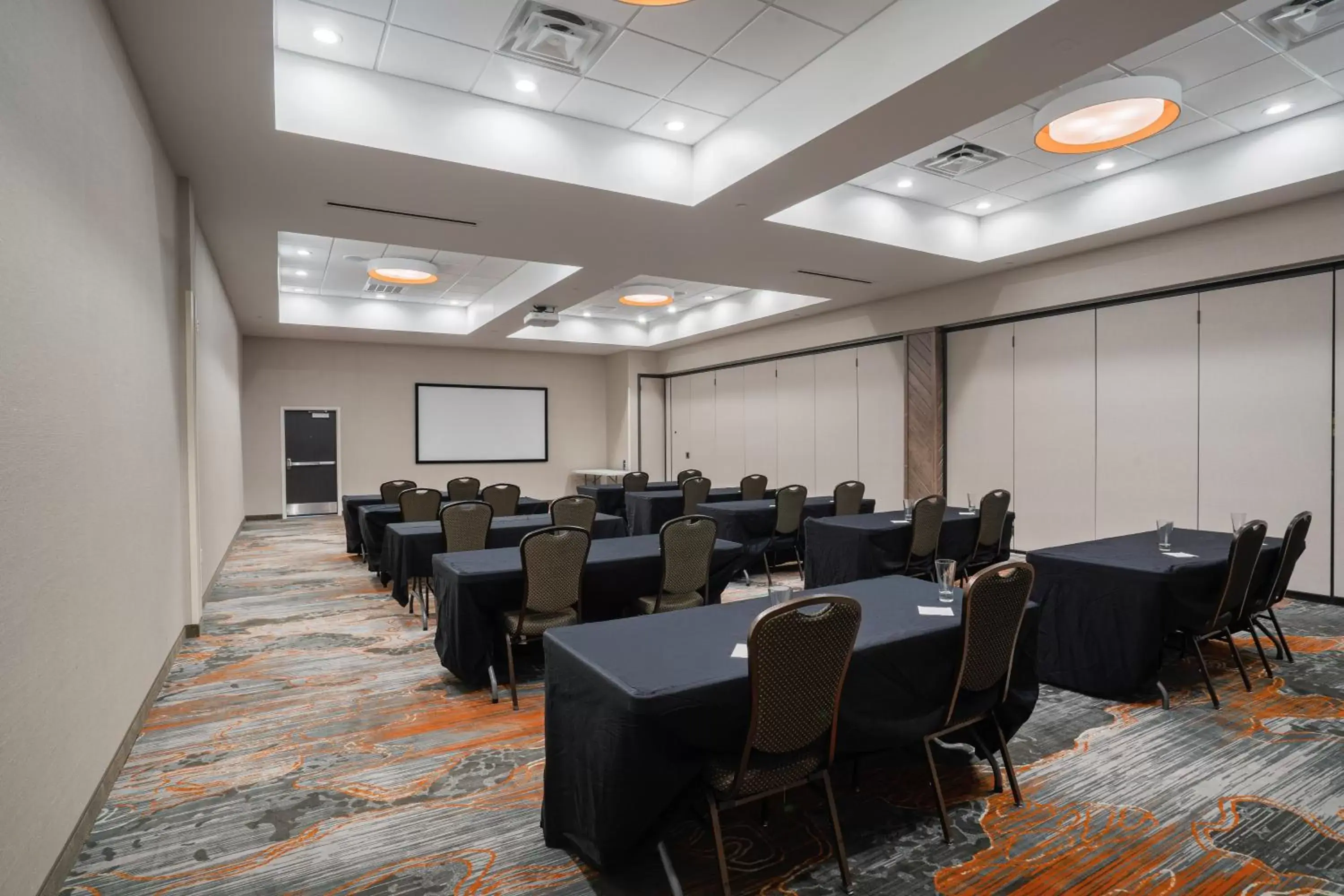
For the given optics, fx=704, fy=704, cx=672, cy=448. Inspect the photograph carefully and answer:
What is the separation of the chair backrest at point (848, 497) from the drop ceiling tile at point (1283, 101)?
13.5 ft

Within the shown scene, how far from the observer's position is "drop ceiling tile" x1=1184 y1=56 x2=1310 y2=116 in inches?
183

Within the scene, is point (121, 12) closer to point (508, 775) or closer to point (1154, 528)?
point (508, 775)

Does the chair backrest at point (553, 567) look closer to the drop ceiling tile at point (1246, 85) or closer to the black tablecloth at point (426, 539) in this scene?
the black tablecloth at point (426, 539)

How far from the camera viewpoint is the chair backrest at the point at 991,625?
2.48 m

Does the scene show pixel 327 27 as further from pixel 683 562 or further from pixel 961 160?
pixel 961 160

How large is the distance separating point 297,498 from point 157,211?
9718 millimetres

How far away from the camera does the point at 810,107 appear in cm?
449

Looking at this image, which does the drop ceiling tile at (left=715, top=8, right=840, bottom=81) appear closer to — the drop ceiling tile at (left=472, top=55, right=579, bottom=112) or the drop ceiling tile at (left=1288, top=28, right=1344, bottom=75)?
→ the drop ceiling tile at (left=472, top=55, right=579, bottom=112)

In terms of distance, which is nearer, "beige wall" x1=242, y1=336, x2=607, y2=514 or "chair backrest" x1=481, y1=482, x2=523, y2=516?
"chair backrest" x1=481, y1=482, x2=523, y2=516

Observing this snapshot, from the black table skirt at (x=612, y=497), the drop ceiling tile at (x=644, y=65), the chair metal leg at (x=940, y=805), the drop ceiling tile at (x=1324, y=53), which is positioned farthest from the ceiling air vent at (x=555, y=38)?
the black table skirt at (x=612, y=497)

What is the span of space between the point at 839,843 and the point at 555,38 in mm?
4360

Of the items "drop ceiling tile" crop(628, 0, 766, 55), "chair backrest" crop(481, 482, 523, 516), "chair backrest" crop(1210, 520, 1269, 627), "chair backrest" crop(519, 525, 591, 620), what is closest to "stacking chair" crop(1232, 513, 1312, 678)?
"chair backrest" crop(1210, 520, 1269, 627)

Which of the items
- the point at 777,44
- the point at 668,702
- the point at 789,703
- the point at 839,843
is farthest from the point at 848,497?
the point at 668,702

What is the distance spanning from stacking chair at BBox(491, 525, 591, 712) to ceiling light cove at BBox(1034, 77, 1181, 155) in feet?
13.1
